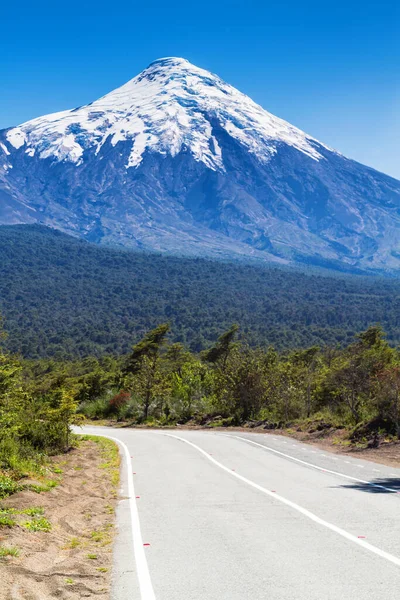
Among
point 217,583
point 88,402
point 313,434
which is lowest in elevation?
point 88,402

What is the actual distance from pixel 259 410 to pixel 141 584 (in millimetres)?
32024

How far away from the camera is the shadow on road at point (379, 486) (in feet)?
38.5

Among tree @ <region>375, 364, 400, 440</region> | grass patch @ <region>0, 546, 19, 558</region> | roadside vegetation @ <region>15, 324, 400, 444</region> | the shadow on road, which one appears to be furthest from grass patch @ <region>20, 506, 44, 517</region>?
tree @ <region>375, 364, 400, 440</region>

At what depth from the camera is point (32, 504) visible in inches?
399

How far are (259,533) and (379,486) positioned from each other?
200 inches

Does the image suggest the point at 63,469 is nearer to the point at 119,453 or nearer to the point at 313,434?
the point at 119,453

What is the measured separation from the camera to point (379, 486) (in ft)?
40.8

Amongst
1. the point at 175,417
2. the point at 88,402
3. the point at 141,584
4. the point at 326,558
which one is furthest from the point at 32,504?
the point at 88,402

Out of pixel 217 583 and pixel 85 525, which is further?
pixel 85 525

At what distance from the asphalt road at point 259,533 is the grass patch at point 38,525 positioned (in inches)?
41.6

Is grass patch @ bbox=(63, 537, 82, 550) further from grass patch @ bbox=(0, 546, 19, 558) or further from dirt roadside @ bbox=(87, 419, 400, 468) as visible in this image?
dirt roadside @ bbox=(87, 419, 400, 468)

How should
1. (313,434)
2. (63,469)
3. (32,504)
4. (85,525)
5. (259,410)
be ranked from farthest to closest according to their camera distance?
(259,410), (313,434), (63,469), (32,504), (85,525)

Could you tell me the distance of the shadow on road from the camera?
38.5 ft

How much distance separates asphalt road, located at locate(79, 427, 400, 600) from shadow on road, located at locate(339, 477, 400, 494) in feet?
0.07
